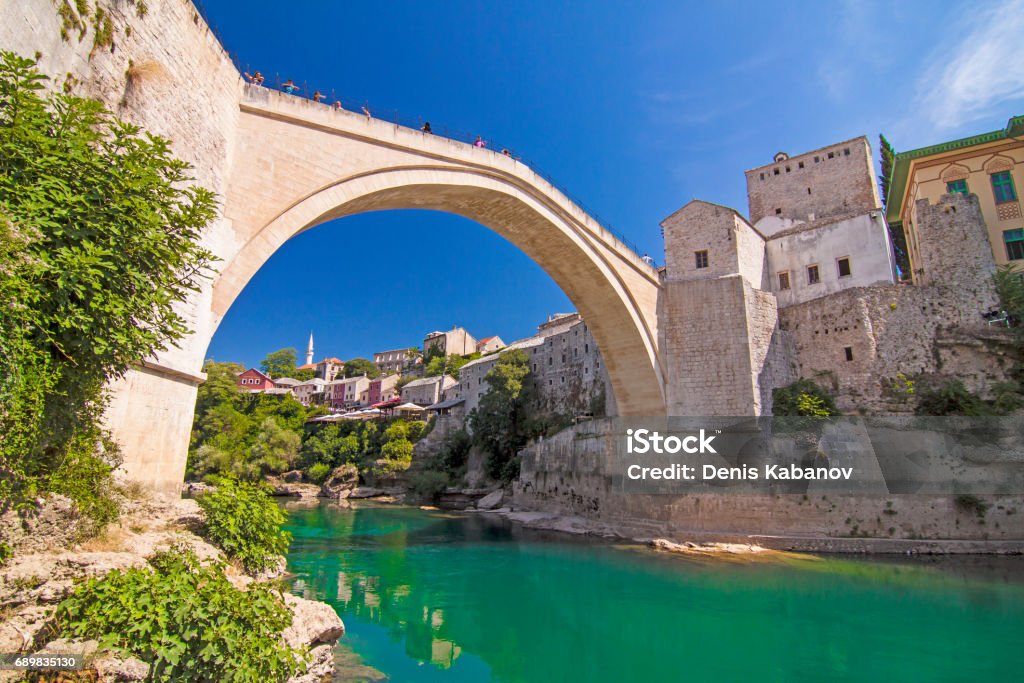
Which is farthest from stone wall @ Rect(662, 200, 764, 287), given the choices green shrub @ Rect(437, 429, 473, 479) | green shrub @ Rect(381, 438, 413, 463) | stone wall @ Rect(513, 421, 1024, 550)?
green shrub @ Rect(381, 438, 413, 463)

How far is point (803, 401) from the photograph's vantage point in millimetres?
13570

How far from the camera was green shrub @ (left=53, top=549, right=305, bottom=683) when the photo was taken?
3312 mm

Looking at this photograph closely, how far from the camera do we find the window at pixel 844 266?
1623 cm

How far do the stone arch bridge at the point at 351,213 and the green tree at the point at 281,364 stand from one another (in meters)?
56.8

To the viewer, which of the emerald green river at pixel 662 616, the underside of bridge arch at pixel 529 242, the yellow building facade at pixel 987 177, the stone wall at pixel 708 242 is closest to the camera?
the emerald green river at pixel 662 616

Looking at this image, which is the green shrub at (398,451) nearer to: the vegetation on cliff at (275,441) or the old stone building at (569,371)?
the vegetation on cliff at (275,441)

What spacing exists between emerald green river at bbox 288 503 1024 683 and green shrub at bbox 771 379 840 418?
348 centimetres

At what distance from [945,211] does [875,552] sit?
9.05 metres

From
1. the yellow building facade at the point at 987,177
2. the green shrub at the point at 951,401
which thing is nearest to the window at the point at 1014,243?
the yellow building facade at the point at 987,177

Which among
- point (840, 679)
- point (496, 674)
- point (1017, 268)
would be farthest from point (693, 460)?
point (1017, 268)

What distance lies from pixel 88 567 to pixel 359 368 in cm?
5921

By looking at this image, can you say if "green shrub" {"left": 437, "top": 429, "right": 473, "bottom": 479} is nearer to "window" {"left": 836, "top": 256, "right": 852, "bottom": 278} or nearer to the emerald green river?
the emerald green river

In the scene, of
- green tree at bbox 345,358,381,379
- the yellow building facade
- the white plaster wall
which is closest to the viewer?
the yellow building facade

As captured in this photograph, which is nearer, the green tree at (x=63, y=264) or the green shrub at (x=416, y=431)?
the green tree at (x=63, y=264)
